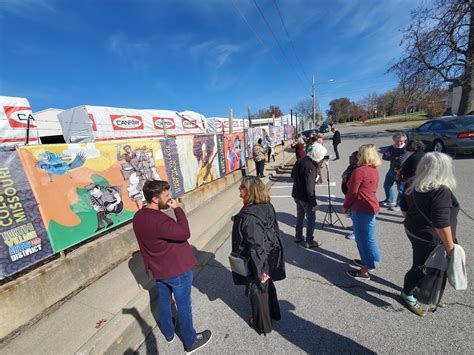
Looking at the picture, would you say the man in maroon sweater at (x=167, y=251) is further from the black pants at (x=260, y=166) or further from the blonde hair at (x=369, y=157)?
the black pants at (x=260, y=166)

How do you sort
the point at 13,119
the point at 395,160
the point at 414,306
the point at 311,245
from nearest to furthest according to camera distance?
1. the point at 414,306
2. the point at 311,245
3. the point at 395,160
4. the point at 13,119

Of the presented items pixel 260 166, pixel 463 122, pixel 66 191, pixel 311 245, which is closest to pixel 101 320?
pixel 66 191

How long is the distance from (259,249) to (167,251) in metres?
0.84

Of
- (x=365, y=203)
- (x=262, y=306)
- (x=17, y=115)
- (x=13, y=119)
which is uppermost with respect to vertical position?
(x=17, y=115)

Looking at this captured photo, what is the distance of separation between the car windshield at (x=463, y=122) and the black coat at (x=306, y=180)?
977cm

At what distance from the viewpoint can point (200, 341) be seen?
7.77 feet

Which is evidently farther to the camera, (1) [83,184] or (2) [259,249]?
(1) [83,184]

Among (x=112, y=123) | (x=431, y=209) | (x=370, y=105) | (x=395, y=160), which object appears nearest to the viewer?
(x=431, y=209)

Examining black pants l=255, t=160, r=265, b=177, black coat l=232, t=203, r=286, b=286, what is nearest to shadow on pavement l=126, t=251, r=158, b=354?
black coat l=232, t=203, r=286, b=286

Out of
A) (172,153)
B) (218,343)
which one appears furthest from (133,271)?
(172,153)

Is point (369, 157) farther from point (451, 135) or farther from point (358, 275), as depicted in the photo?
point (451, 135)

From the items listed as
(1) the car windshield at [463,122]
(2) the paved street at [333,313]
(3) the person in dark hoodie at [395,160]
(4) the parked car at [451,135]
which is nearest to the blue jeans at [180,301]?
(2) the paved street at [333,313]

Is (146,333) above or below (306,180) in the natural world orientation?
below

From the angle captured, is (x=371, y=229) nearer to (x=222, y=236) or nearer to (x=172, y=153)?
(x=222, y=236)
